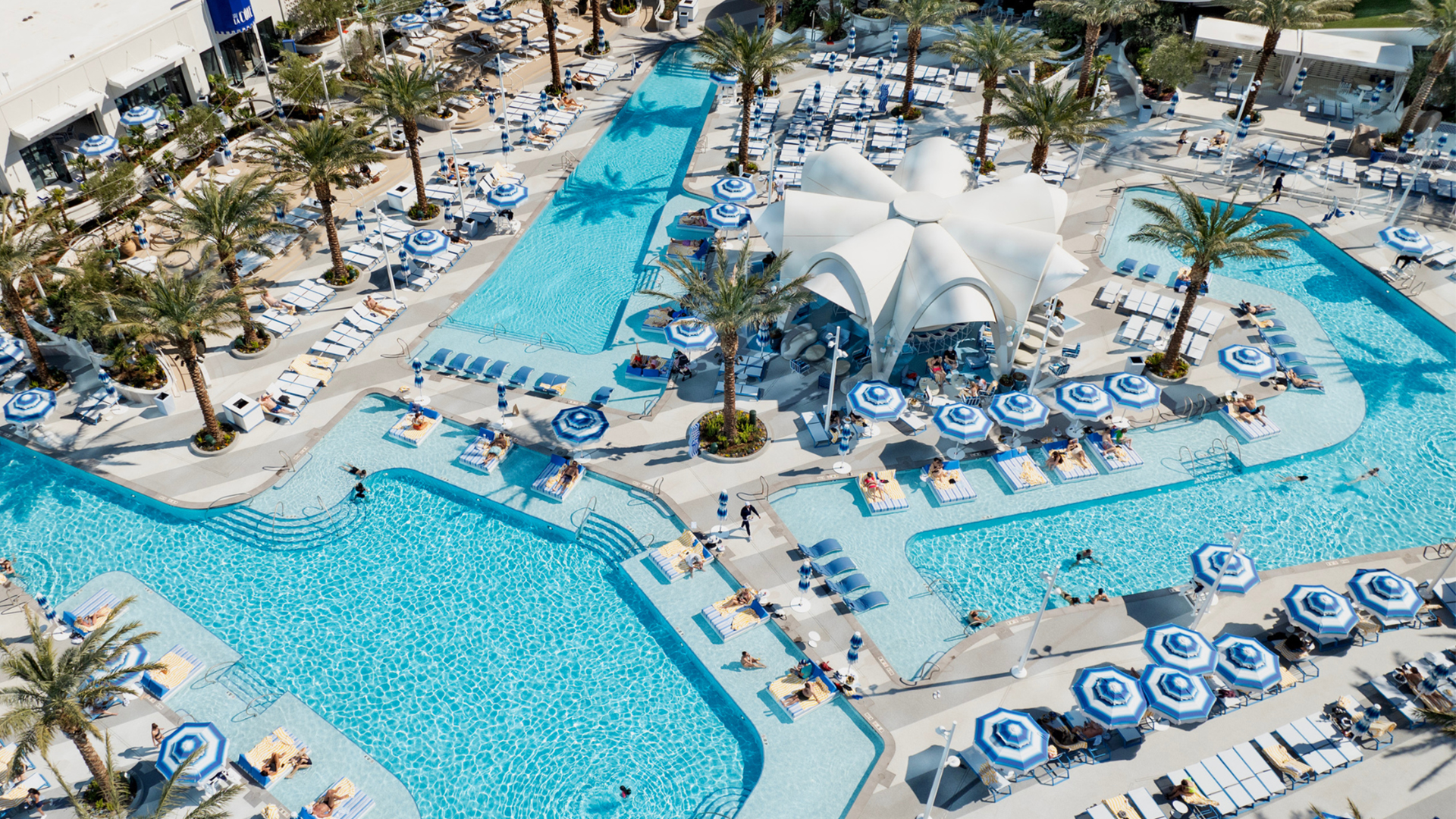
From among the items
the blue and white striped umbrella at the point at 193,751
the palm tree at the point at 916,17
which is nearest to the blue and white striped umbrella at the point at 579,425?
the blue and white striped umbrella at the point at 193,751

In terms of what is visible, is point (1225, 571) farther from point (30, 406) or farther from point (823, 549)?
point (30, 406)

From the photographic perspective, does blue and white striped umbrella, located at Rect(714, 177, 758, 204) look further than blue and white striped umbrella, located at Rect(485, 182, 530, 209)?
Yes

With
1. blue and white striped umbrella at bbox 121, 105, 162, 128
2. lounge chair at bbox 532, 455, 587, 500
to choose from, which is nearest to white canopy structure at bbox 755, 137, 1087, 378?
lounge chair at bbox 532, 455, 587, 500

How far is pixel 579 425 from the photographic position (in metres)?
38.1

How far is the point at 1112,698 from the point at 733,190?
97.6 feet

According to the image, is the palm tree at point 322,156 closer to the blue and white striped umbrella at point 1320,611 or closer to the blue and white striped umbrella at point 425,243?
the blue and white striped umbrella at point 425,243

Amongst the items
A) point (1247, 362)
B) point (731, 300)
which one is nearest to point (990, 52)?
point (1247, 362)

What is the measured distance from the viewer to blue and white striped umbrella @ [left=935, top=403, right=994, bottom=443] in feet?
122

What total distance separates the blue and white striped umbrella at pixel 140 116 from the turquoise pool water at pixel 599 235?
64.5 feet

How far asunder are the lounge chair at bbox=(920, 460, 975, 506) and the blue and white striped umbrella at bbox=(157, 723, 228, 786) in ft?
77.8

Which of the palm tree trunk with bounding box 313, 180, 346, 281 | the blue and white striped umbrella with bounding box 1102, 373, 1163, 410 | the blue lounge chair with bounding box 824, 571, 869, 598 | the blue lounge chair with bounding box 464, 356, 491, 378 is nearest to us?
the blue lounge chair with bounding box 824, 571, 869, 598

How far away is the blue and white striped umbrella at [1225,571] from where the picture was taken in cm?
3222

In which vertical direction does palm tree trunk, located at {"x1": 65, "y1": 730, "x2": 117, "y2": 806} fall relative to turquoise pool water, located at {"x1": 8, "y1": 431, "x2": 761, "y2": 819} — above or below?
above

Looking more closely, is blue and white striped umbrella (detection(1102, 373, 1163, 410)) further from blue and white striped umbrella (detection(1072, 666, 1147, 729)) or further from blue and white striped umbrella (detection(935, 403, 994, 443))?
A: blue and white striped umbrella (detection(1072, 666, 1147, 729))
